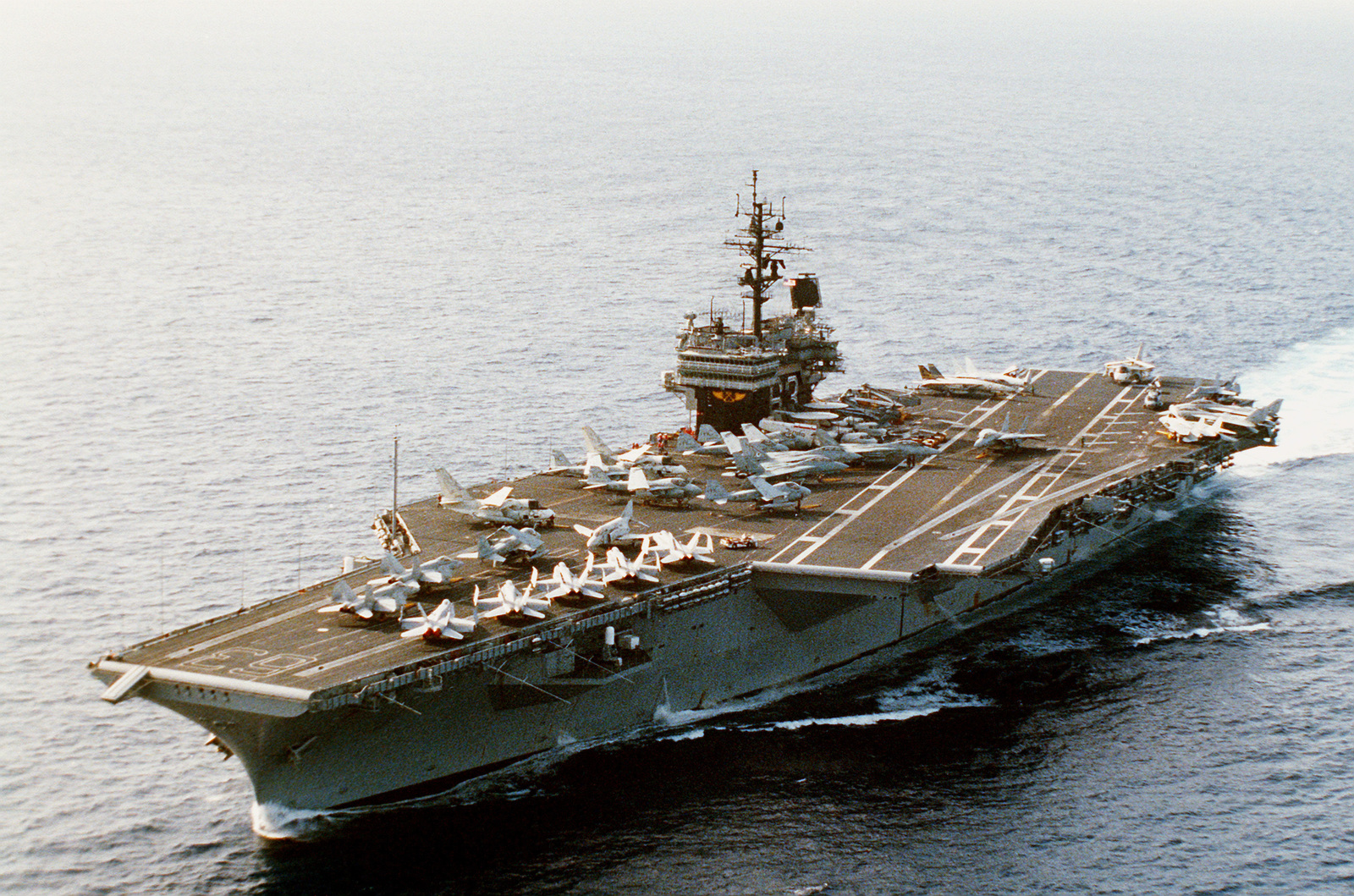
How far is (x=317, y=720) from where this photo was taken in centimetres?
2823

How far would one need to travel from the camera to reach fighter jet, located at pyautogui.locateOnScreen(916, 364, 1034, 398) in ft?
168

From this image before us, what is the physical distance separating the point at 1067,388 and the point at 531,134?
83304 mm

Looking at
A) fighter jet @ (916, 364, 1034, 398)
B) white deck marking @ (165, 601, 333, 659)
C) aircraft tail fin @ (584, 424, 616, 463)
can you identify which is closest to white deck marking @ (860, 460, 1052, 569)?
fighter jet @ (916, 364, 1034, 398)

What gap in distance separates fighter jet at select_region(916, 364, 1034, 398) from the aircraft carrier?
10.3 ft

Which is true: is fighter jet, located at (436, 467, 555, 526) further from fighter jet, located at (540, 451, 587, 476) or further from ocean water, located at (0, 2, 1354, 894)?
ocean water, located at (0, 2, 1354, 894)

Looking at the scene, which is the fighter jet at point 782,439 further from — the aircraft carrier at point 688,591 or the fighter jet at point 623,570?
the fighter jet at point 623,570

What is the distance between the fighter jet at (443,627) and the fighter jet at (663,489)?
930 cm

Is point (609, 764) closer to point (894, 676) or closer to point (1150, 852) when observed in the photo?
point (894, 676)

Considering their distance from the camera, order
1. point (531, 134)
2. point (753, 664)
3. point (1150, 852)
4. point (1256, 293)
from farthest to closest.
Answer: point (531, 134) → point (1256, 293) → point (753, 664) → point (1150, 852)

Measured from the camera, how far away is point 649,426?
54.4m

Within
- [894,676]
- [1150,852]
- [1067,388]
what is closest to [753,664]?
[894,676]

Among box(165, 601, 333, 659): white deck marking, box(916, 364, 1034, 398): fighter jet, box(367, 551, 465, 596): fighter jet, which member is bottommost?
box(165, 601, 333, 659): white deck marking

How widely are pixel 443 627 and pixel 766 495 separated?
11165mm

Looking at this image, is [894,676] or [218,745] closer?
[218,745]
